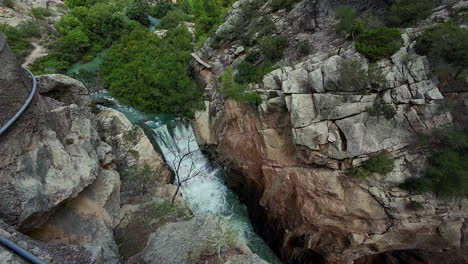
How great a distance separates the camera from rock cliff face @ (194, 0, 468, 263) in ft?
31.1

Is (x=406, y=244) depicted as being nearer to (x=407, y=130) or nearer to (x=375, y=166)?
(x=375, y=166)

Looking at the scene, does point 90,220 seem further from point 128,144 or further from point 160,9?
point 160,9

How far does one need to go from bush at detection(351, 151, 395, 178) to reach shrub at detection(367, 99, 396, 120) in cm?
155

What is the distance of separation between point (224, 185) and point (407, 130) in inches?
403

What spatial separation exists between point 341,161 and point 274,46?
8.24 metres

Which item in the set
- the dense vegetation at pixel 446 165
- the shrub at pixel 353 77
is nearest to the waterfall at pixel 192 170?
→ the shrub at pixel 353 77

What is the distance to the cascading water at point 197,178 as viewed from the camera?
13531 mm

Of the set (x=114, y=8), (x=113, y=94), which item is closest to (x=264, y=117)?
(x=113, y=94)

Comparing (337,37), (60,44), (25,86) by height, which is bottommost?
(337,37)

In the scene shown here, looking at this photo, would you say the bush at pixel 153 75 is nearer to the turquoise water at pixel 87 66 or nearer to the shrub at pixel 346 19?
the turquoise water at pixel 87 66

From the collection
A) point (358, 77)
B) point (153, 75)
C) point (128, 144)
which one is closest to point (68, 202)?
point (128, 144)

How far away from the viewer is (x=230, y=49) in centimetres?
1820

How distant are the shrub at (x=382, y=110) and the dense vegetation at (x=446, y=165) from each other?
1388 mm

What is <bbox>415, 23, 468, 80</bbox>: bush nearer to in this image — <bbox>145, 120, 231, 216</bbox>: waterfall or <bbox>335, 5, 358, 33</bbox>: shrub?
<bbox>335, 5, 358, 33</bbox>: shrub
